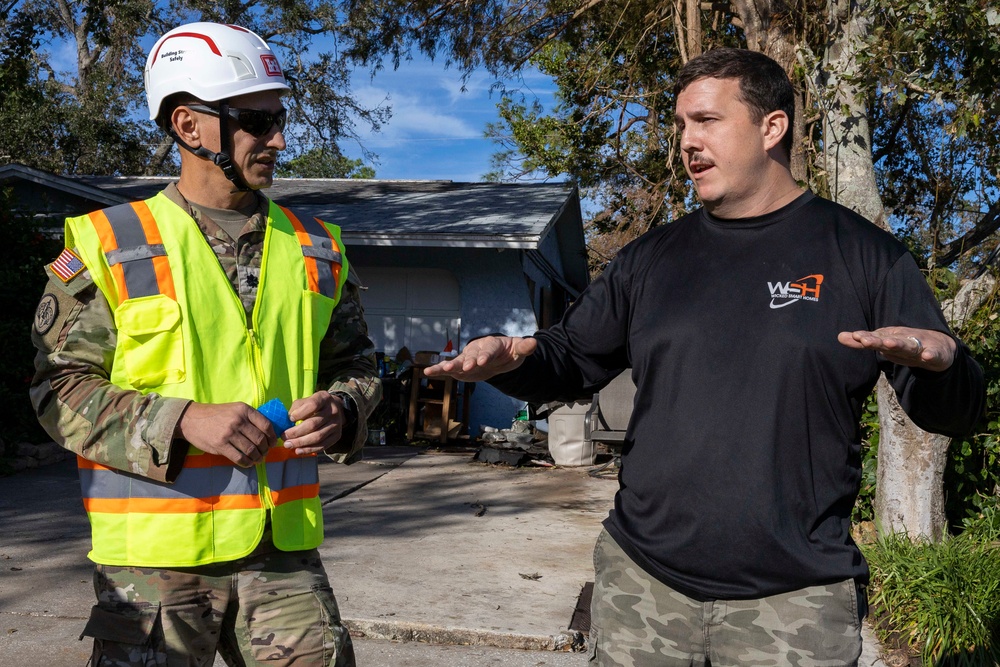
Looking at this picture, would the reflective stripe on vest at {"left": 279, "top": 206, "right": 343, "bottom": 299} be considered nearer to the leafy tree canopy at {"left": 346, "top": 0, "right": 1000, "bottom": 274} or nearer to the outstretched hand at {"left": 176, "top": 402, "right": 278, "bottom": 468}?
the outstretched hand at {"left": 176, "top": 402, "right": 278, "bottom": 468}

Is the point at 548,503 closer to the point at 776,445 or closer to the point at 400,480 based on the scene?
the point at 400,480

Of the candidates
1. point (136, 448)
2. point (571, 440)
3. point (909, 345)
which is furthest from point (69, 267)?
point (571, 440)

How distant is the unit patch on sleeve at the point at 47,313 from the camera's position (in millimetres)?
2377

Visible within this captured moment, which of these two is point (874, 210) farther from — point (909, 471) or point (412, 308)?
point (412, 308)

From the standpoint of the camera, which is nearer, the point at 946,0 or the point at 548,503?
the point at 946,0

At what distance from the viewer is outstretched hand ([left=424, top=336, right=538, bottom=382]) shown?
2.26 m

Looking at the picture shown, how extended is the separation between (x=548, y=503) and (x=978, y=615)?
4.49 m

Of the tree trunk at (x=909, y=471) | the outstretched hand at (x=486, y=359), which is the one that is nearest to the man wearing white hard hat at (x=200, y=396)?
the outstretched hand at (x=486, y=359)

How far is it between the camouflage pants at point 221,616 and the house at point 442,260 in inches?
386

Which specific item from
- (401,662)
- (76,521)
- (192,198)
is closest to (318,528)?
(192,198)

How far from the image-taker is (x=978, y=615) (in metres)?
4.47

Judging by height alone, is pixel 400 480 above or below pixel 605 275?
below

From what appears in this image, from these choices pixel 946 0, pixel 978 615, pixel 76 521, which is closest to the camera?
pixel 978 615

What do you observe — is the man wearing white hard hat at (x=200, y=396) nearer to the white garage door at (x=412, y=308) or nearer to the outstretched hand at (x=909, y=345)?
the outstretched hand at (x=909, y=345)
